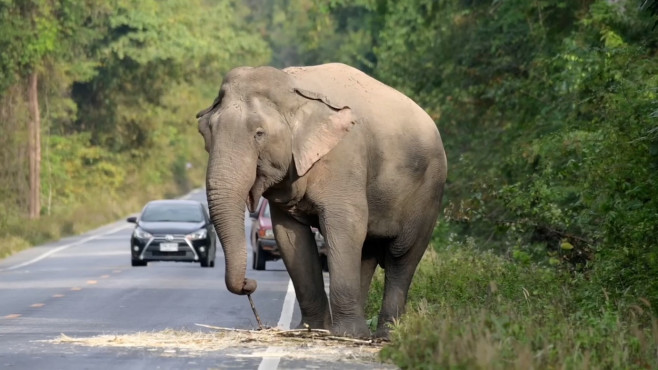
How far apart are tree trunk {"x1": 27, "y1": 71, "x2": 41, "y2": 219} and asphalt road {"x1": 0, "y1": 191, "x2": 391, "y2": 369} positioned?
18530mm

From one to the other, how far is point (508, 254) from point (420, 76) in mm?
13343

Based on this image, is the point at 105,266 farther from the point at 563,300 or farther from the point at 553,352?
the point at 553,352

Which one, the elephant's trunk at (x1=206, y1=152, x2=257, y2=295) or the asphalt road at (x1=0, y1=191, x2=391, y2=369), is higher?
the elephant's trunk at (x1=206, y1=152, x2=257, y2=295)

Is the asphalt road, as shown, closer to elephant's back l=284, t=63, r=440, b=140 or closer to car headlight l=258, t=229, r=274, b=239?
car headlight l=258, t=229, r=274, b=239

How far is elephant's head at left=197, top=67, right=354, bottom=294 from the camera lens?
15.5m

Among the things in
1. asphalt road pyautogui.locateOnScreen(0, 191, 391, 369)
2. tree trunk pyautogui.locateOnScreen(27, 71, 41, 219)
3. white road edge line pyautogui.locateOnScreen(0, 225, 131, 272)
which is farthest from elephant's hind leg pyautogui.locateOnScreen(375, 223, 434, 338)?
tree trunk pyautogui.locateOnScreen(27, 71, 41, 219)

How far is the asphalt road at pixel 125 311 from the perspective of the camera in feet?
48.5

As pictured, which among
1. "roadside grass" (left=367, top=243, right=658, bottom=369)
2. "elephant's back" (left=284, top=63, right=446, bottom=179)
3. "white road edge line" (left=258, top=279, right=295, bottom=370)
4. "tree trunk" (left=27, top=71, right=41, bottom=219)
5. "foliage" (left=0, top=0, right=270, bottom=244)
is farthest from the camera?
"tree trunk" (left=27, top=71, right=41, bottom=219)

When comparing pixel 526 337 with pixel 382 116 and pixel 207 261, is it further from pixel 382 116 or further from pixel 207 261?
pixel 207 261

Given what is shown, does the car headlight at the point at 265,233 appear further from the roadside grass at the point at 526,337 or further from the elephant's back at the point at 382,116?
the roadside grass at the point at 526,337

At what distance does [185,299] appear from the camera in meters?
24.9

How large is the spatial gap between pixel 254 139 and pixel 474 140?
761 inches

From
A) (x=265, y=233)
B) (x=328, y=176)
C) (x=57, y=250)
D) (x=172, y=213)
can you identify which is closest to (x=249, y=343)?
(x=328, y=176)

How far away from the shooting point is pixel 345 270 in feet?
54.0
